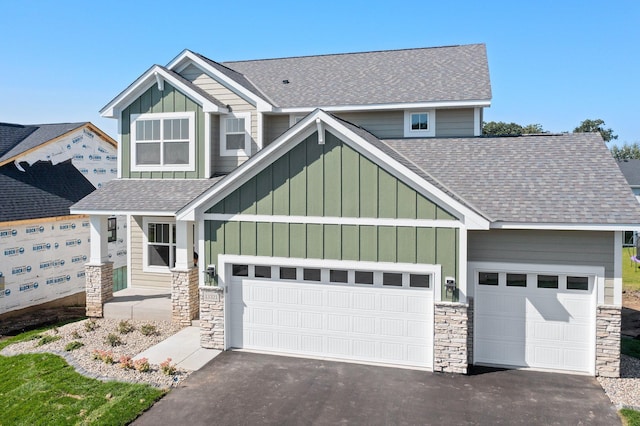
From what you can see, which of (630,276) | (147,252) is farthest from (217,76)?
(630,276)

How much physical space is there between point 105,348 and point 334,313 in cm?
590

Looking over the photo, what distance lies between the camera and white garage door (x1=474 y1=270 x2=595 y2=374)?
10.4 meters

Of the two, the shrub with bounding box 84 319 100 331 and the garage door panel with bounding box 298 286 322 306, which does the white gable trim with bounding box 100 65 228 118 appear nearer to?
the shrub with bounding box 84 319 100 331

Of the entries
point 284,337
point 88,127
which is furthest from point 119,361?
point 88,127

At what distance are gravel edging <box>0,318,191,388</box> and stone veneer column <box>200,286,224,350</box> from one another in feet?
4.68

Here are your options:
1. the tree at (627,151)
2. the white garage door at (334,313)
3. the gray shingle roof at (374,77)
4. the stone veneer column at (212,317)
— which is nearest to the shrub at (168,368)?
the stone veneer column at (212,317)

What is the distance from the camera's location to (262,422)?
8.24 meters

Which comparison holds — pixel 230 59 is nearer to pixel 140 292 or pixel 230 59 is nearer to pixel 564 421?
pixel 140 292

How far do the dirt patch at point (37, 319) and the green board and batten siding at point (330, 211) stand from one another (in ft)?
24.0

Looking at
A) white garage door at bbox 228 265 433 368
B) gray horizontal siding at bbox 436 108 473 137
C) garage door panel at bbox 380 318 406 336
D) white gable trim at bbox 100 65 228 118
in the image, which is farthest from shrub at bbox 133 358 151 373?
gray horizontal siding at bbox 436 108 473 137

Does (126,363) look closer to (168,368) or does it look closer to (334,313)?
(168,368)

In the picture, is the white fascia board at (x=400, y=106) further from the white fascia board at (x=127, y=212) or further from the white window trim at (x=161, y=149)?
the white fascia board at (x=127, y=212)

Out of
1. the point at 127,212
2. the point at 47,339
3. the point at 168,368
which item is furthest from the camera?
the point at 127,212

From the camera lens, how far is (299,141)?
433 inches
